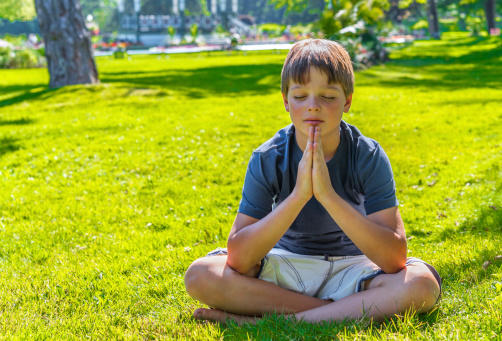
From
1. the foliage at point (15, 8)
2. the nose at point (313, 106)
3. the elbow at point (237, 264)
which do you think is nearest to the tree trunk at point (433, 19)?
the foliage at point (15, 8)

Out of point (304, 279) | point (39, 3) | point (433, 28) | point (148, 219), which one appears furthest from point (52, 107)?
point (433, 28)

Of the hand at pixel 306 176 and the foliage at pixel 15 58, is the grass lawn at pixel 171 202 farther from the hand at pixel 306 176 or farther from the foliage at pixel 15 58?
the foliage at pixel 15 58

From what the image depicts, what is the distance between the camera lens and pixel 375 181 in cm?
314

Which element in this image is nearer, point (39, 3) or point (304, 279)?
point (304, 279)

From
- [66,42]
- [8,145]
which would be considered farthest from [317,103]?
[66,42]

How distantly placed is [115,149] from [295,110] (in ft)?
20.6

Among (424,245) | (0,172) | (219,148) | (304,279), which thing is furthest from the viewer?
(219,148)

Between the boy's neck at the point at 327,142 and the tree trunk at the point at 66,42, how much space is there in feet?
44.3

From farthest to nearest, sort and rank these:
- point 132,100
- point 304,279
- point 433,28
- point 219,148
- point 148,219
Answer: point 433,28
point 132,100
point 219,148
point 148,219
point 304,279

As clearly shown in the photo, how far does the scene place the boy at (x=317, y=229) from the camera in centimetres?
296

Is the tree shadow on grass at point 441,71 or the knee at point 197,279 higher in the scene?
the knee at point 197,279

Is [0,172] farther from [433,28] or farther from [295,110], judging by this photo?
[433,28]

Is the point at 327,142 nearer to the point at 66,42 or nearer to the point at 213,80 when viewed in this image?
the point at 66,42

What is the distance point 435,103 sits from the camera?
1270 centimetres
